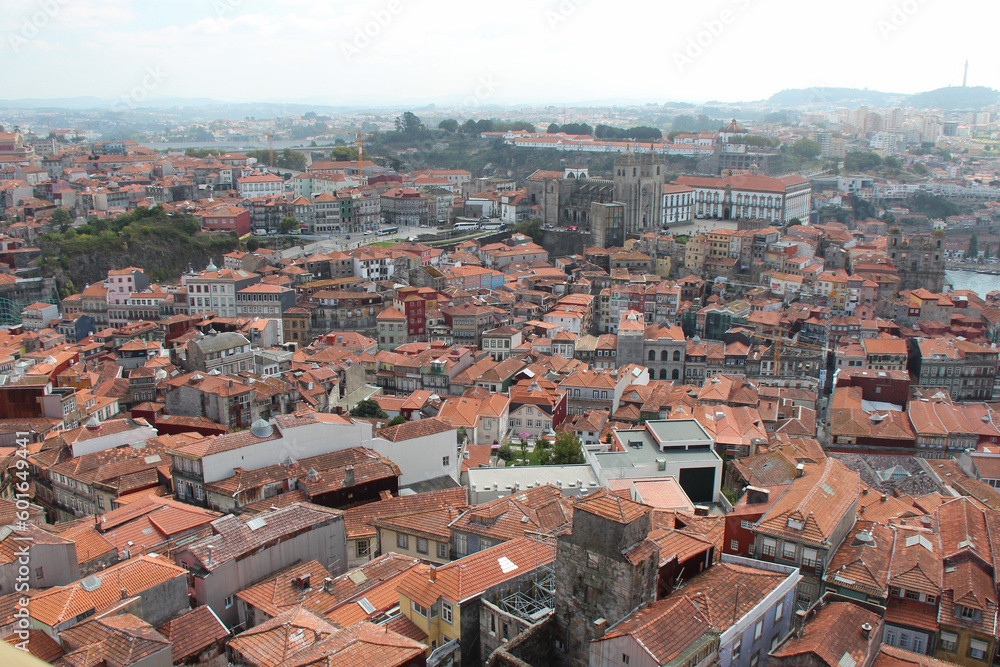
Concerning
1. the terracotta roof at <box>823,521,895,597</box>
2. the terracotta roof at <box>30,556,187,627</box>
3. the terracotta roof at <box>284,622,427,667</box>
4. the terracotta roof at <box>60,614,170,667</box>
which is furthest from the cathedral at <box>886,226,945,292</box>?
the terracotta roof at <box>60,614,170,667</box>

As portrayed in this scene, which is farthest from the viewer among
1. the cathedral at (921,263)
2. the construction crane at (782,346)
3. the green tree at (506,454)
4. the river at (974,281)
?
the river at (974,281)

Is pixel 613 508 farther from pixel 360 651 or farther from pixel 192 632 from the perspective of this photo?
pixel 192 632

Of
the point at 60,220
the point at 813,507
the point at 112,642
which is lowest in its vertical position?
the point at 813,507

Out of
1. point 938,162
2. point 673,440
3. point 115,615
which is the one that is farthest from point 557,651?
point 938,162

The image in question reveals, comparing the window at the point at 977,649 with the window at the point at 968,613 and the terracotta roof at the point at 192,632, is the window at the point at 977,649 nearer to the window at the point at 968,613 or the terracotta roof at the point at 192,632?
the window at the point at 968,613

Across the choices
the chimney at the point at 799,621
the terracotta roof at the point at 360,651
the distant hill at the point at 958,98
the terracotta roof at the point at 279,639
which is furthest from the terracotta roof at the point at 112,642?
the distant hill at the point at 958,98

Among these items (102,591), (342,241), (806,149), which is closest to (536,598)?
(102,591)

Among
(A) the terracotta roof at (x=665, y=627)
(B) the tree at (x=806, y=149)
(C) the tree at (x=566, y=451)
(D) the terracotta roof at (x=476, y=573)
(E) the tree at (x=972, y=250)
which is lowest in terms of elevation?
(E) the tree at (x=972, y=250)

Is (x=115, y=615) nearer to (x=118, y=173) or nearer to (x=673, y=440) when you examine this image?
(x=673, y=440)
